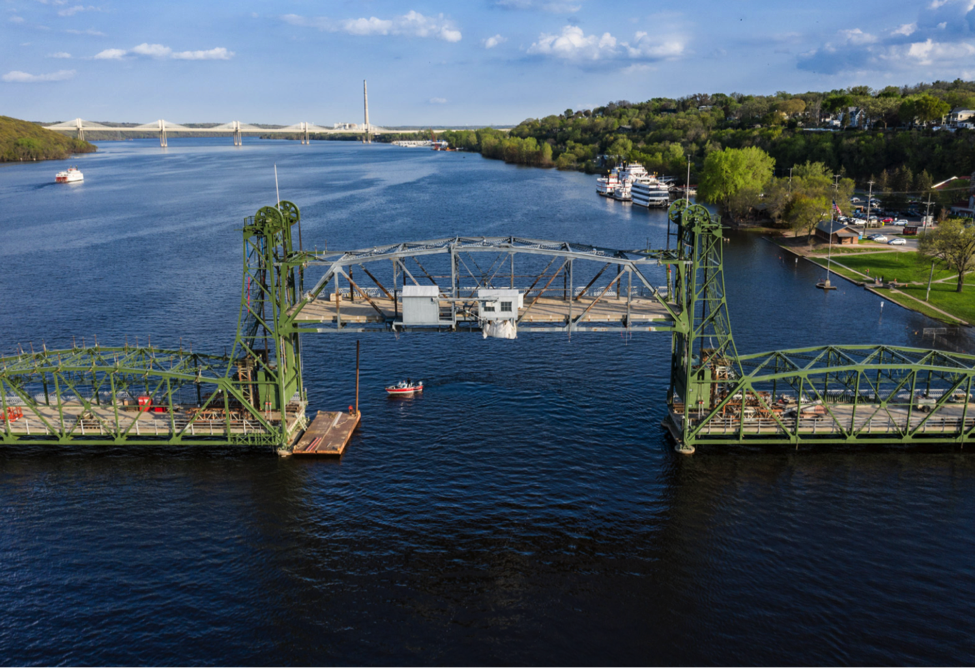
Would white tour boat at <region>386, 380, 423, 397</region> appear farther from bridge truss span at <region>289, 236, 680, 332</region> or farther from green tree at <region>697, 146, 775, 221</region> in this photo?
green tree at <region>697, 146, 775, 221</region>

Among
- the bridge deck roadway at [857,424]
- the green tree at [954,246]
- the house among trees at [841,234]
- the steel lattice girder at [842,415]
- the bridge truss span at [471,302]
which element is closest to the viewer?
the bridge truss span at [471,302]

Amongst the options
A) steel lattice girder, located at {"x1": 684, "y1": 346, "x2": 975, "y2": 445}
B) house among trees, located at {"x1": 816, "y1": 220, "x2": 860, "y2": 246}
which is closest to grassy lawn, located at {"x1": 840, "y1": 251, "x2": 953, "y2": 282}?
house among trees, located at {"x1": 816, "y1": 220, "x2": 860, "y2": 246}

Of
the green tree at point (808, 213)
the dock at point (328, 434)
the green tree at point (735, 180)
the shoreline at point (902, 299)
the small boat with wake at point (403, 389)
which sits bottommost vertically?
the dock at point (328, 434)

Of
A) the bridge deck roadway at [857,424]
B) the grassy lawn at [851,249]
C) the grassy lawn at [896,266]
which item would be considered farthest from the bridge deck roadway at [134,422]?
the grassy lawn at [851,249]

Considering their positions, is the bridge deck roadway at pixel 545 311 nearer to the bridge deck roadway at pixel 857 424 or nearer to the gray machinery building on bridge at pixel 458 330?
the gray machinery building on bridge at pixel 458 330

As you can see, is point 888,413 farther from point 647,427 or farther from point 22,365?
point 22,365

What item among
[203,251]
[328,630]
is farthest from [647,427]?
[203,251]

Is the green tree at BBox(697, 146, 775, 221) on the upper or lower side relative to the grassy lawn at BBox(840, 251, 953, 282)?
upper
